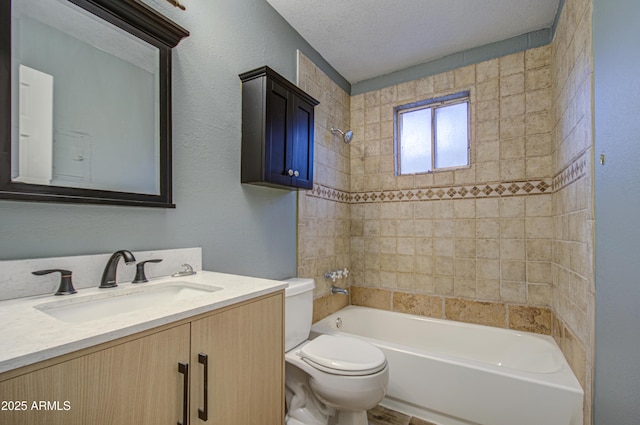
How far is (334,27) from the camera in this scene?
2100 mm

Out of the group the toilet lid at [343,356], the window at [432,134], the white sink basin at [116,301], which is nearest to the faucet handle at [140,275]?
the white sink basin at [116,301]

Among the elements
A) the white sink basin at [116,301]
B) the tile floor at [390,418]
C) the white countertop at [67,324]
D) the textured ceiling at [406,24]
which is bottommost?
the tile floor at [390,418]

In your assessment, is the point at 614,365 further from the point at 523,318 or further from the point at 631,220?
the point at 523,318

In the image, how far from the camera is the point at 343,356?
1562mm

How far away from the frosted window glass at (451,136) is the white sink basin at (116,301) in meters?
2.14

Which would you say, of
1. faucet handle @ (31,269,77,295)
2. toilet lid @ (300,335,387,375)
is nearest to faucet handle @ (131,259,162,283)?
faucet handle @ (31,269,77,295)

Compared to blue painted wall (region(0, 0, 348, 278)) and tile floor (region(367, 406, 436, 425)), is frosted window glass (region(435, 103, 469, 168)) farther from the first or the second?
tile floor (region(367, 406, 436, 425))

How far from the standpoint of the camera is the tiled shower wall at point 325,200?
223 cm

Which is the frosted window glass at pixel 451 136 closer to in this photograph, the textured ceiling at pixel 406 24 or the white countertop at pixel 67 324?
the textured ceiling at pixel 406 24

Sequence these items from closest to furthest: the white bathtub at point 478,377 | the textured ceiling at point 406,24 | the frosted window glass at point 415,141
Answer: the white bathtub at point 478,377 < the textured ceiling at point 406,24 < the frosted window glass at point 415,141

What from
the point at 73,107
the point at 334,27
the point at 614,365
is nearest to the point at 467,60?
the point at 334,27

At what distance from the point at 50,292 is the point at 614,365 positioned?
2.07 metres

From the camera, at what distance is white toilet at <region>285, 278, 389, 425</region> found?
1396mm

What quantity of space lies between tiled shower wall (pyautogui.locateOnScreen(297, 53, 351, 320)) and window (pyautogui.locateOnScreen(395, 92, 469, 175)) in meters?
0.52
